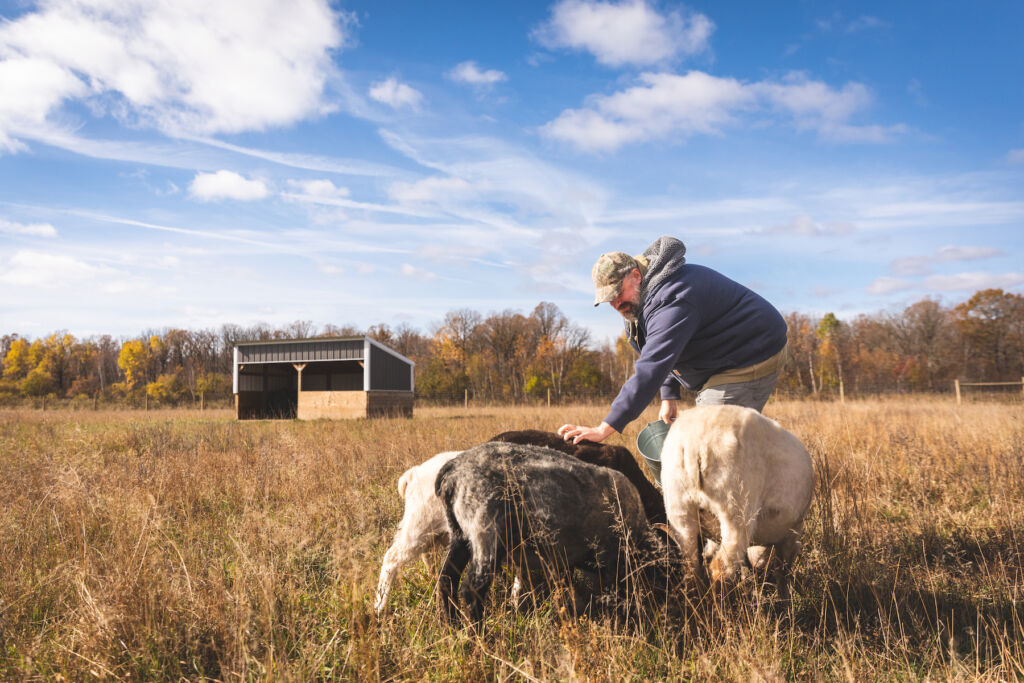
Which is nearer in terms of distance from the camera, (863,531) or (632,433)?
(863,531)

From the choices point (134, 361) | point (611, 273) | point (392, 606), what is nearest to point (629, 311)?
point (611, 273)

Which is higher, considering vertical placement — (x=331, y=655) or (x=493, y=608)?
(x=493, y=608)

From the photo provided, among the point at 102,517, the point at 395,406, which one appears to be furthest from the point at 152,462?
the point at 395,406

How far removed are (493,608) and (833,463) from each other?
5.18 meters

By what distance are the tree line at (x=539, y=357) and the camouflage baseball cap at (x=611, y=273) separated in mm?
40601

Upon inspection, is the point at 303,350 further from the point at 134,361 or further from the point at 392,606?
the point at 134,361

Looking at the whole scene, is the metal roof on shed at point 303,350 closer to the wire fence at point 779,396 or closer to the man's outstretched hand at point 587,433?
the wire fence at point 779,396

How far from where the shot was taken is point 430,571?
319cm

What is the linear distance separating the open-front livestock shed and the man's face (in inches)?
Result: 763

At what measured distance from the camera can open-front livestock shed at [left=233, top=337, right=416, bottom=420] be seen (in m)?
22.2

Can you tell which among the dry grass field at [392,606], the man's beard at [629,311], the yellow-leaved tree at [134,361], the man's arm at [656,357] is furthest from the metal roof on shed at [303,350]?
the yellow-leaved tree at [134,361]

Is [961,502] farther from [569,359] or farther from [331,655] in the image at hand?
[569,359]

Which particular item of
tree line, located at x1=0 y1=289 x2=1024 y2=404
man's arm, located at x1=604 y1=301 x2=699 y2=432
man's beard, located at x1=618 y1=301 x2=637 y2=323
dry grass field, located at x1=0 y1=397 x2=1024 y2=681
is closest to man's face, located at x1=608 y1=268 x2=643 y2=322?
man's beard, located at x1=618 y1=301 x2=637 y2=323

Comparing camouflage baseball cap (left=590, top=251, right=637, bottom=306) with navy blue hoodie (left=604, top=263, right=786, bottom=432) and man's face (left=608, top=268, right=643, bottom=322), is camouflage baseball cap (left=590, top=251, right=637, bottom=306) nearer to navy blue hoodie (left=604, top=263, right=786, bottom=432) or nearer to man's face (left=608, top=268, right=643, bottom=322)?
man's face (left=608, top=268, right=643, bottom=322)
